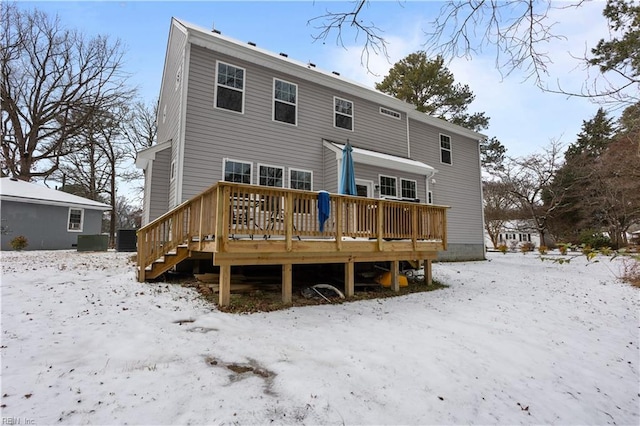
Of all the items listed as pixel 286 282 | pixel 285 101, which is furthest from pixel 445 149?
pixel 286 282

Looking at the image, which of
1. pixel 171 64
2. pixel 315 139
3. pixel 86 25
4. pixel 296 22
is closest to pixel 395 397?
pixel 296 22

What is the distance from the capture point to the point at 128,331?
12.8 ft

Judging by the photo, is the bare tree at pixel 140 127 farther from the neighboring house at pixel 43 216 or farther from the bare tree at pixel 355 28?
the bare tree at pixel 355 28

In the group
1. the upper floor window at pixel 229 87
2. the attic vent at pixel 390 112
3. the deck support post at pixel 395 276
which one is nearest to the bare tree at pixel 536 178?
the attic vent at pixel 390 112

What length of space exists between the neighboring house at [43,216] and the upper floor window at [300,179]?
13.0 m

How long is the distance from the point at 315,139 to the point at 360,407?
28.4 feet

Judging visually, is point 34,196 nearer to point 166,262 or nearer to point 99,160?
point 99,160

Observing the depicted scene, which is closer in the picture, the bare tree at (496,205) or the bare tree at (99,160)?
the bare tree at (99,160)

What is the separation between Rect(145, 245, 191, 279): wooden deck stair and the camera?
640 cm

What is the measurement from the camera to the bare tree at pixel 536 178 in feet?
76.0

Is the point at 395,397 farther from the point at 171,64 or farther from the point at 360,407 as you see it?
the point at 171,64

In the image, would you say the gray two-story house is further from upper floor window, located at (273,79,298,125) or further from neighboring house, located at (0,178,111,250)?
neighboring house, located at (0,178,111,250)

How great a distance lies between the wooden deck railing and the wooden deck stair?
0.39 ft

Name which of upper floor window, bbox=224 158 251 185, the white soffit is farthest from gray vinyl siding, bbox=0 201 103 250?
the white soffit
